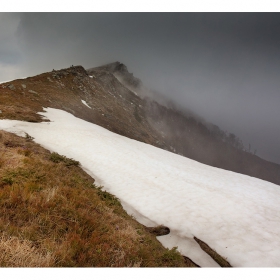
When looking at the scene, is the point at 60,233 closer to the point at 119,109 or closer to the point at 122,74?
the point at 119,109

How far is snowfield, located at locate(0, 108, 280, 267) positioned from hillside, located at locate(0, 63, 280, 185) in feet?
32.4

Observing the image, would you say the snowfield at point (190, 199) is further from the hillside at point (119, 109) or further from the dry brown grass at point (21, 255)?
the hillside at point (119, 109)

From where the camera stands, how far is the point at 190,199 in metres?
9.91

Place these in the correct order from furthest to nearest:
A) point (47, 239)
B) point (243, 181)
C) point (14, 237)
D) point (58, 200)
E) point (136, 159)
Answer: point (136, 159) < point (243, 181) < point (58, 200) < point (47, 239) < point (14, 237)

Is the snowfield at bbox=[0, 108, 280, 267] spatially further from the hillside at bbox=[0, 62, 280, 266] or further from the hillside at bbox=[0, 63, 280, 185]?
the hillside at bbox=[0, 63, 280, 185]

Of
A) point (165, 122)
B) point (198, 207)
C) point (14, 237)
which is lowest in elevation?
point (14, 237)

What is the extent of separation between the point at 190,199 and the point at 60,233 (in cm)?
762

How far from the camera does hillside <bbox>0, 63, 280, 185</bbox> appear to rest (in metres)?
31.0

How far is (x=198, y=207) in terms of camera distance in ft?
29.8

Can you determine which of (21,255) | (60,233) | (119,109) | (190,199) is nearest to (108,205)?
(60,233)

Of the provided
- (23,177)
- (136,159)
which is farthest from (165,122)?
(23,177)

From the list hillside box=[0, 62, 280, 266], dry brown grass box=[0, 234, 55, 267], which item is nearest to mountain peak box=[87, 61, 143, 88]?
hillside box=[0, 62, 280, 266]

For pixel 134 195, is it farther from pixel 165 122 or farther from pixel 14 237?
pixel 165 122

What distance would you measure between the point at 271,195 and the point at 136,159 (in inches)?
397
